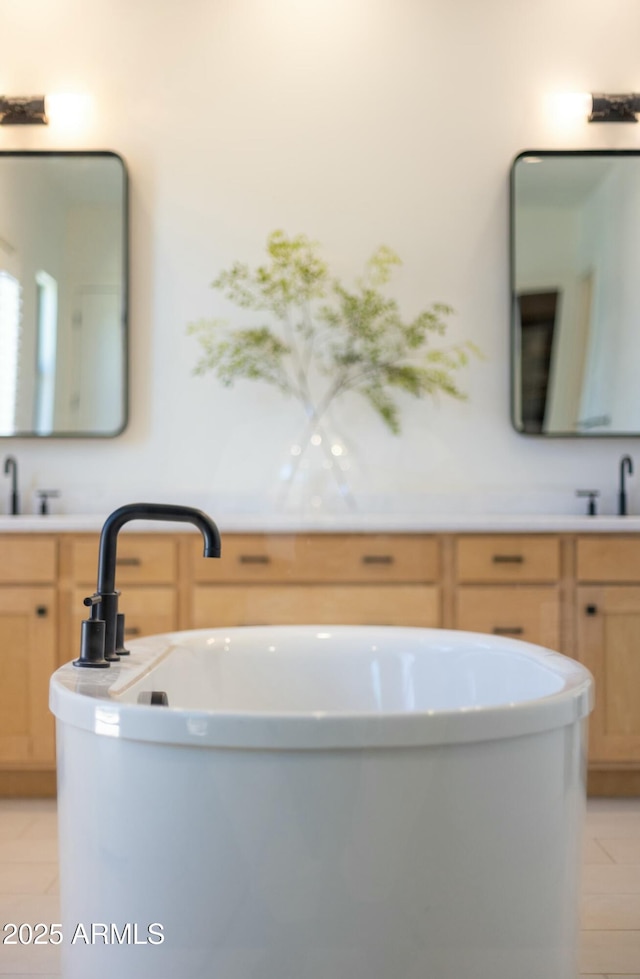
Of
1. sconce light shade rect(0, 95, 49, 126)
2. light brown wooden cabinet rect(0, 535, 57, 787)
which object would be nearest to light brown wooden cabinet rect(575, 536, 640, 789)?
light brown wooden cabinet rect(0, 535, 57, 787)

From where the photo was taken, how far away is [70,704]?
122cm

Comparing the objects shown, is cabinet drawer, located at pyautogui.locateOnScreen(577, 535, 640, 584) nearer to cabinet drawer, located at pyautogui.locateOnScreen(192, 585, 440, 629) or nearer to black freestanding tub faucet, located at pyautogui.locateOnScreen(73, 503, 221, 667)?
cabinet drawer, located at pyautogui.locateOnScreen(192, 585, 440, 629)

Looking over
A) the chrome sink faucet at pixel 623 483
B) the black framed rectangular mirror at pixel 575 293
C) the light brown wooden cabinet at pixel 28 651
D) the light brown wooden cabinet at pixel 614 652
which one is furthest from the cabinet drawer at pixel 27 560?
the chrome sink faucet at pixel 623 483

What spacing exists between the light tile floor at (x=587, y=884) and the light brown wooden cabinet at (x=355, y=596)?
12 centimetres

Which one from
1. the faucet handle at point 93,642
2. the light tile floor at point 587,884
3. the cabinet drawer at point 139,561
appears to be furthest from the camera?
the cabinet drawer at point 139,561

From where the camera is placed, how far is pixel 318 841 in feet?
3.56

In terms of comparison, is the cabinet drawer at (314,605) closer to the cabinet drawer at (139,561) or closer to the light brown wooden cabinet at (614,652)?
the cabinet drawer at (139,561)

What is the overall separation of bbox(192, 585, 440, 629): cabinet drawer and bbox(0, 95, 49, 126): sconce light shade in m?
1.68

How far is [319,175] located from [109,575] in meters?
1.94

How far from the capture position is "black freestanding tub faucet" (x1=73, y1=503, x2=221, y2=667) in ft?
4.74

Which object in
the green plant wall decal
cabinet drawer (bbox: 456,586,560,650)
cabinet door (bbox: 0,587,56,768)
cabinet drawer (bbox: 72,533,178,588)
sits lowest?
cabinet door (bbox: 0,587,56,768)

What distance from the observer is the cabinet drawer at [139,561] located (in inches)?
81.1

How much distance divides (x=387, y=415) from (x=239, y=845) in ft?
6.62

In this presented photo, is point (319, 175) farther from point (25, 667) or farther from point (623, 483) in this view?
point (25, 667)
